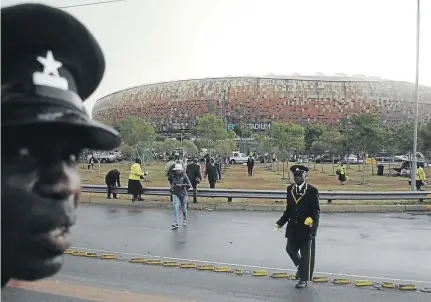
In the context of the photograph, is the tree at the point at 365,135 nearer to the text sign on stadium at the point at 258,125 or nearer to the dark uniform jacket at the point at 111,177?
the dark uniform jacket at the point at 111,177

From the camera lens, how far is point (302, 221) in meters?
6.71

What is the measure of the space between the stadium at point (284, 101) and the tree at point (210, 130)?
42132 mm

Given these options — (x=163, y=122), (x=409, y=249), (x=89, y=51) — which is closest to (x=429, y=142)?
(x=409, y=249)

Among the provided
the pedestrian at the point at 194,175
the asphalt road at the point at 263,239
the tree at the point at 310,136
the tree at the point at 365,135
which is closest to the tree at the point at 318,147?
the tree at the point at 310,136

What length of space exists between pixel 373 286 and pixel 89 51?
621 centimetres

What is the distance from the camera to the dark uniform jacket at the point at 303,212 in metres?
6.69

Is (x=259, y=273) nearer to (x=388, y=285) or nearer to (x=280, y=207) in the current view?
(x=388, y=285)

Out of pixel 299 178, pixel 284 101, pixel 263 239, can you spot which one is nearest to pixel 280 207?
pixel 263 239

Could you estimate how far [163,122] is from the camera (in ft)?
356

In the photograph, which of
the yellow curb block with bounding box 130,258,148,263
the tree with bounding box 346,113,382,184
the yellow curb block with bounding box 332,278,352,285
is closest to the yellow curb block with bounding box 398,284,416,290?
the yellow curb block with bounding box 332,278,352,285

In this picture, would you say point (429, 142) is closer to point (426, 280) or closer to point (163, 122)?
point (426, 280)

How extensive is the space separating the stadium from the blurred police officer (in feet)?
320

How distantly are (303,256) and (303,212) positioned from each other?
2.04ft

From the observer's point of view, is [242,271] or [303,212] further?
[242,271]
